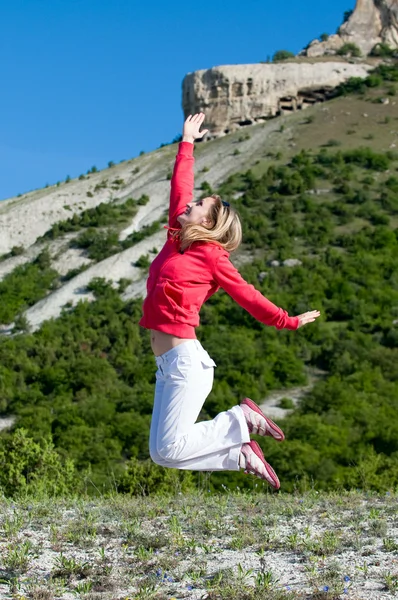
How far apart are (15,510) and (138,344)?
91.5ft

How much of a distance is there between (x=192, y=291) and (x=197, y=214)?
509 mm

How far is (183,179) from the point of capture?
212 inches

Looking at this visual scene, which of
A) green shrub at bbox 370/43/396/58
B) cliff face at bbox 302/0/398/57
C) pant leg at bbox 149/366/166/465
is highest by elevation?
cliff face at bbox 302/0/398/57

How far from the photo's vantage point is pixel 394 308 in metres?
34.5

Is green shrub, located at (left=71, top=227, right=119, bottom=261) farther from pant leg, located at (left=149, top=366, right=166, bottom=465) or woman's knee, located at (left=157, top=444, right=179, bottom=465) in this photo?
woman's knee, located at (left=157, top=444, right=179, bottom=465)

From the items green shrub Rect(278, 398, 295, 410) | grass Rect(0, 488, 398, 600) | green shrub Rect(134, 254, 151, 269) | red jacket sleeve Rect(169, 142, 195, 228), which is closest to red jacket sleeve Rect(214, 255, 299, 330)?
red jacket sleeve Rect(169, 142, 195, 228)

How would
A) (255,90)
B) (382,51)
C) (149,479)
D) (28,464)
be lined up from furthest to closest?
(382,51)
(255,90)
(28,464)
(149,479)

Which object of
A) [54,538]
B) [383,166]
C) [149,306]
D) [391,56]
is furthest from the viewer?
Answer: [391,56]

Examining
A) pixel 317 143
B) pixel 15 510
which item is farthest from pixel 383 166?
pixel 15 510

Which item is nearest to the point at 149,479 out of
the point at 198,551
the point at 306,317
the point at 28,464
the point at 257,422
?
the point at 28,464

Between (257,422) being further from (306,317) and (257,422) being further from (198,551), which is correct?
(198,551)

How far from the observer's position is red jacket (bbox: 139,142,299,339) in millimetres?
4773

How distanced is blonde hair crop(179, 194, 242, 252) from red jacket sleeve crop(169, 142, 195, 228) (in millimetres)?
267

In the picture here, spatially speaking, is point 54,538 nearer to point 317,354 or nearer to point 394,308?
point 317,354
